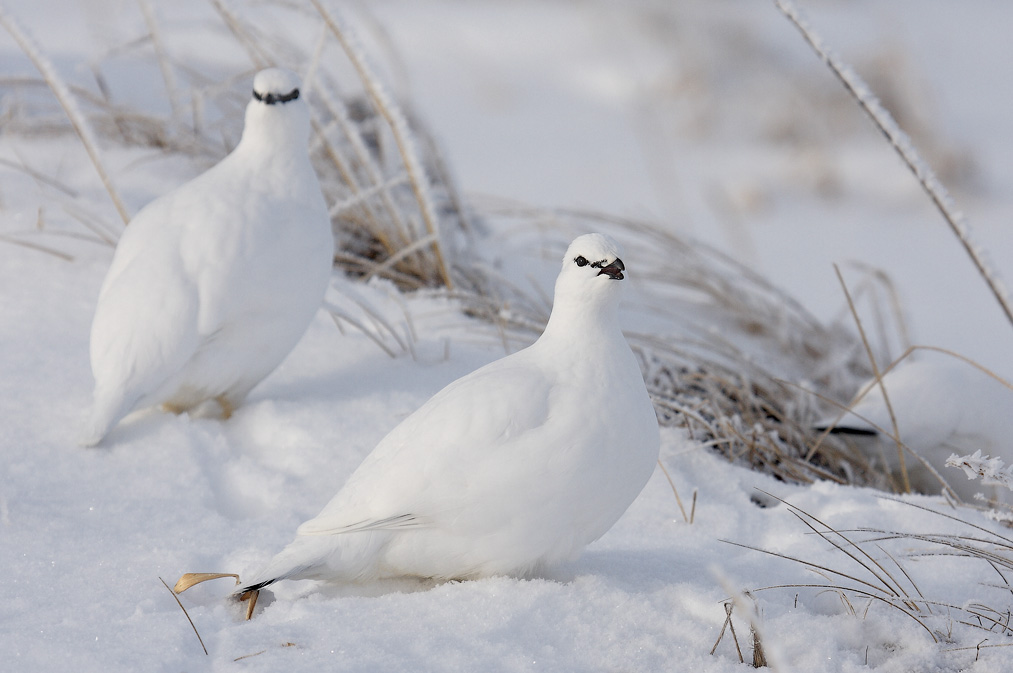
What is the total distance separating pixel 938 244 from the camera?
473 cm

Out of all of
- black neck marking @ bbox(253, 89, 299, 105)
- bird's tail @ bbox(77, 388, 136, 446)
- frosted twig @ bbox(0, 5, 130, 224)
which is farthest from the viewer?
frosted twig @ bbox(0, 5, 130, 224)

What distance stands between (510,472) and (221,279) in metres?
0.82

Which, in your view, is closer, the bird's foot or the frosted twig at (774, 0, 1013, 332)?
the bird's foot

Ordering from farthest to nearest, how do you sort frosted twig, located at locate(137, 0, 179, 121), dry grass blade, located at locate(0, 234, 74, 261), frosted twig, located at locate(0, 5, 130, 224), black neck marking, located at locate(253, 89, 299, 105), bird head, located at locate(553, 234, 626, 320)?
1. frosted twig, located at locate(137, 0, 179, 121)
2. dry grass blade, located at locate(0, 234, 74, 261)
3. frosted twig, located at locate(0, 5, 130, 224)
4. black neck marking, located at locate(253, 89, 299, 105)
5. bird head, located at locate(553, 234, 626, 320)

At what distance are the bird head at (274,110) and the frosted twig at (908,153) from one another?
37.5 inches

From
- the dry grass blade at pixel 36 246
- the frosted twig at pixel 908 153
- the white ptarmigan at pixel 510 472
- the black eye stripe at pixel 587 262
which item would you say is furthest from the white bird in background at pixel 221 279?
the frosted twig at pixel 908 153

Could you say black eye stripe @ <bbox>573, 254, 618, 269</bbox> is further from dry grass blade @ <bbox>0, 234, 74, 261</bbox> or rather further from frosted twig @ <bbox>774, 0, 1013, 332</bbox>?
dry grass blade @ <bbox>0, 234, 74, 261</bbox>

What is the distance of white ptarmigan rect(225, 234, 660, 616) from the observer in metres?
1.17

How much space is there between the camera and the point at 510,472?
1170 mm

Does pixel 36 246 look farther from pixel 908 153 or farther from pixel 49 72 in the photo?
pixel 908 153

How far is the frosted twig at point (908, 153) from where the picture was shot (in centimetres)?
132

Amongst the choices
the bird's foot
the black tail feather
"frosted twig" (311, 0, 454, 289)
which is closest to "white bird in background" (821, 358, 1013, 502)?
the black tail feather

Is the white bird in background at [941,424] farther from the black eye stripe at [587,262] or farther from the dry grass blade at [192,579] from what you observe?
the dry grass blade at [192,579]

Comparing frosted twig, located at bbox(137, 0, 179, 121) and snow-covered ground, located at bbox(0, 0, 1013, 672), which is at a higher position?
frosted twig, located at bbox(137, 0, 179, 121)
